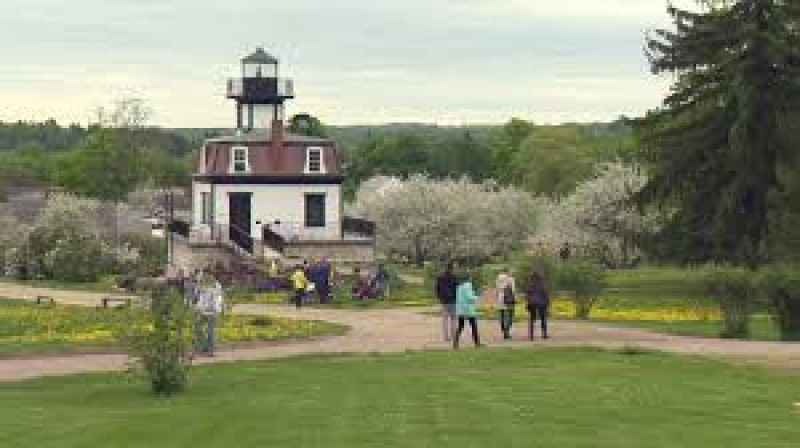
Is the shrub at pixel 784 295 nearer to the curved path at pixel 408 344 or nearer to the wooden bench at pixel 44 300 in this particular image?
the curved path at pixel 408 344

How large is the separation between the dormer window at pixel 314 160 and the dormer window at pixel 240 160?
2703mm

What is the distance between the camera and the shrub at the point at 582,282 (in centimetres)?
3891

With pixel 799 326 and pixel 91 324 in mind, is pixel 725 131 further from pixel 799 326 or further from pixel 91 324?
pixel 91 324

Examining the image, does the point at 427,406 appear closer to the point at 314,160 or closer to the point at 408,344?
the point at 408,344

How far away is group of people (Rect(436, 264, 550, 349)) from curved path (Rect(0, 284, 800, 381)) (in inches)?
13.7

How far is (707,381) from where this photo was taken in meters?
23.3

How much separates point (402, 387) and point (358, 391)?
29.4 inches

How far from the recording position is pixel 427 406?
19.3 m

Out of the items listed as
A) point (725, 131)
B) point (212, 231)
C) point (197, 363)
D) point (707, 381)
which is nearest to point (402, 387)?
Answer: point (707, 381)

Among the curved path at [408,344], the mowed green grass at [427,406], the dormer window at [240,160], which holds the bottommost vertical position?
the mowed green grass at [427,406]

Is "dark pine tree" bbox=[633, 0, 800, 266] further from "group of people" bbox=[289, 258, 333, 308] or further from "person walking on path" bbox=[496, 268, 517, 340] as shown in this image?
"person walking on path" bbox=[496, 268, 517, 340]

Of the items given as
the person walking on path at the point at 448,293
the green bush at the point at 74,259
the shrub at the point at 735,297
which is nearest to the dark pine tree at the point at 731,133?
the shrub at the point at 735,297

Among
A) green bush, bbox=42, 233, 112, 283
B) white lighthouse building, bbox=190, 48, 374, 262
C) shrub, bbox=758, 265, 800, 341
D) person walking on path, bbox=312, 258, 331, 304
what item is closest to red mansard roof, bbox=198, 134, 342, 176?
white lighthouse building, bbox=190, 48, 374, 262

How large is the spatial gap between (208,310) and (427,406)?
1047 centimetres
